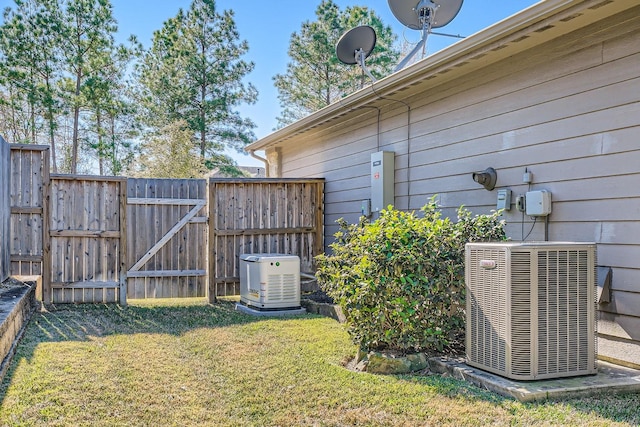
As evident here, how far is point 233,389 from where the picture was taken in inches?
135

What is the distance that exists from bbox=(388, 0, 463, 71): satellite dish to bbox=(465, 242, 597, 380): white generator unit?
3.42m

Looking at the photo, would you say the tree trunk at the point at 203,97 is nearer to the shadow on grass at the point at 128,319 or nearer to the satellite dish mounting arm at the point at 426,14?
the shadow on grass at the point at 128,319

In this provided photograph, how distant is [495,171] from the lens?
15.9ft

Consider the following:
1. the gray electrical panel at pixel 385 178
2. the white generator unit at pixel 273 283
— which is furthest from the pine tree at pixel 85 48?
the gray electrical panel at pixel 385 178

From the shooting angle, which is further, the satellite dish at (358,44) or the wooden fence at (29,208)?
the satellite dish at (358,44)

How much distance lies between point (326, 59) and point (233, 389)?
15104 mm

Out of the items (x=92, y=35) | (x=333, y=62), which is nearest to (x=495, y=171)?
(x=333, y=62)

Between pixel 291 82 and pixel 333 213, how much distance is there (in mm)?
11068

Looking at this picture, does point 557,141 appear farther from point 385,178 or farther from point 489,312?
point 385,178

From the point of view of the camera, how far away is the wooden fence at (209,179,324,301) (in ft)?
24.1

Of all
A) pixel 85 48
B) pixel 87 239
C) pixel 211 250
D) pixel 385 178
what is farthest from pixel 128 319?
pixel 85 48

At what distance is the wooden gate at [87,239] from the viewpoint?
→ 665 centimetres

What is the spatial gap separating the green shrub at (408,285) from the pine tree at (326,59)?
41.5 feet

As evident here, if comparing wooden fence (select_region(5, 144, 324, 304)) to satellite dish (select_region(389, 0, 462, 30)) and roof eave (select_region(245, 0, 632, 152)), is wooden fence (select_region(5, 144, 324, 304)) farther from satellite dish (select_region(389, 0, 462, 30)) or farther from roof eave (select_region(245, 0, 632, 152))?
satellite dish (select_region(389, 0, 462, 30))
